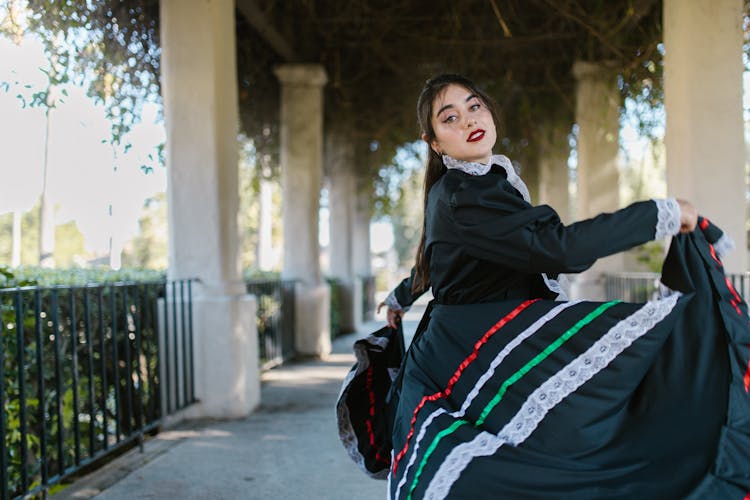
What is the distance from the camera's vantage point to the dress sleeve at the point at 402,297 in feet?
8.93

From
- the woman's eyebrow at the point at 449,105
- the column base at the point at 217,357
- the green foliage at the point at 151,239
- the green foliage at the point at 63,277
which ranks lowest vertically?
the column base at the point at 217,357

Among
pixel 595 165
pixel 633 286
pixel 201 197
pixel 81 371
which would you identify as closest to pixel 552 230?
pixel 81 371

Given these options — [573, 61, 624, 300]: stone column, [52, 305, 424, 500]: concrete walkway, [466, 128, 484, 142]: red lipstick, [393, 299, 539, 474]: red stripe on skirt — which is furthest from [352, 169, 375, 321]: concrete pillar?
[393, 299, 539, 474]: red stripe on skirt

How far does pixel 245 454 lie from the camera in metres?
4.70

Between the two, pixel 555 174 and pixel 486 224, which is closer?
pixel 486 224

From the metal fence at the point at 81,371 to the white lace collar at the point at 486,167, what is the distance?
2.10m

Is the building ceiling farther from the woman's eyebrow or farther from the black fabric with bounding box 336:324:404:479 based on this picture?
the black fabric with bounding box 336:324:404:479

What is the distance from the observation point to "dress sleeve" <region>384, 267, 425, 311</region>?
8.93 feet

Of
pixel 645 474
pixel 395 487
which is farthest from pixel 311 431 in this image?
pixel 645 474

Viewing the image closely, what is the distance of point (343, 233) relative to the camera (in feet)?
42.5

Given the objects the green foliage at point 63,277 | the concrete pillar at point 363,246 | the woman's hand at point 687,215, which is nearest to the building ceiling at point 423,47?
the green foliage at point 63,277

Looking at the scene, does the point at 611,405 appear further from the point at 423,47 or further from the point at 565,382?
the point at 423,47

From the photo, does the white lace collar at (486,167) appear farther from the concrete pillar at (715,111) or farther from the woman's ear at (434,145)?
the concrete pillar at (715,111)

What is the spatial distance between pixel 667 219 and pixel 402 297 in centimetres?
115
